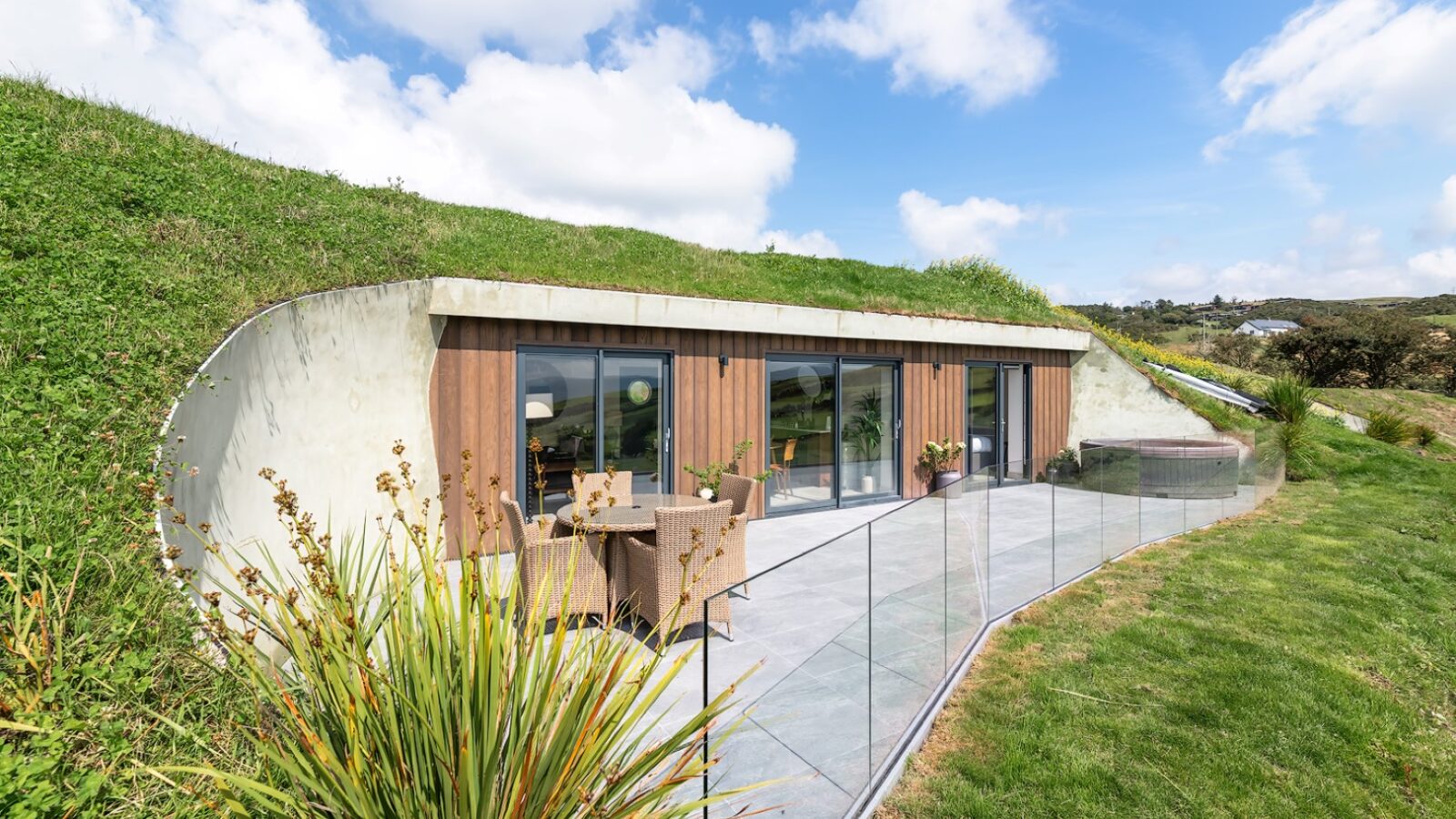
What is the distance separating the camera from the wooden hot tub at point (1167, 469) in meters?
A: 6.20

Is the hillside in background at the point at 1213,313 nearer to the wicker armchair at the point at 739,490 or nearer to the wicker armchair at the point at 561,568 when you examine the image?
the wicker armchair at the point at 739,490

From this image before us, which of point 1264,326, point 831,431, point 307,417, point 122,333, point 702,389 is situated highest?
point 1264,326

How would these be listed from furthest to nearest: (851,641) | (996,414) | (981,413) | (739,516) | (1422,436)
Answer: (1422,436), (996,414), (981,413), (739,516), (851,641)

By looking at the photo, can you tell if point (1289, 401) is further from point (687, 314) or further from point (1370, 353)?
point (1370, 353)

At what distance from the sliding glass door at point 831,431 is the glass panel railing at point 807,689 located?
5.58 metres

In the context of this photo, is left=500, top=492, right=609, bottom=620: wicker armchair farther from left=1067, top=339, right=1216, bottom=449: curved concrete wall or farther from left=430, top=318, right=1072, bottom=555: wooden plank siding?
left=1067, top=339, right=1216, bottom=449: curved concrete wall

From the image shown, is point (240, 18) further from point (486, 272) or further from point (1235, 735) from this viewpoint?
point (1235, 735)

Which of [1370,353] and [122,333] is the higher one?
[1370,353]

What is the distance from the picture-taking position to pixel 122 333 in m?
3.46

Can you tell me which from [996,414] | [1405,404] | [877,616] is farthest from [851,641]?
[1405,404]

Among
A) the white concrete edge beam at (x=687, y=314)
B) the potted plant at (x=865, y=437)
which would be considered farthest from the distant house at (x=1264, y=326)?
the potted plant at (x=865, y=437)

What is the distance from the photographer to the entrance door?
35.7 feet

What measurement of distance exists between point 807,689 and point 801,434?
6510 millimetres

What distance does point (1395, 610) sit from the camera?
4945mm
